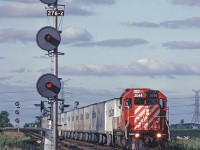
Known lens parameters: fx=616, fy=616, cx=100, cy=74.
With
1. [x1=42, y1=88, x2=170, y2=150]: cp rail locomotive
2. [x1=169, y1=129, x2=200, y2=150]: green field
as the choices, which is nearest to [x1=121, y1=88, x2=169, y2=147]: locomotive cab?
[x1=42, y1=88, x2=170, y2=150]: cp rail locomotive

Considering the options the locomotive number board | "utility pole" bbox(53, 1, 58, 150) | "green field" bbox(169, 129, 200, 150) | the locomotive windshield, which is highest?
the locomotive number board

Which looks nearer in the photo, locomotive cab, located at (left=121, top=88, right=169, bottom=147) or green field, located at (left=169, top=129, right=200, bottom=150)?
locomotive cab, located at (left=121, top=88, right=169, bottom=147)

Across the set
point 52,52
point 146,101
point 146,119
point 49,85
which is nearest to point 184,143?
point 146,119

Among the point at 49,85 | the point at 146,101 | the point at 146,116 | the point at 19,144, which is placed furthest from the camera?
the point at 19,144

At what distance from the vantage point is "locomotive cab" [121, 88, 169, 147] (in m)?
35.7

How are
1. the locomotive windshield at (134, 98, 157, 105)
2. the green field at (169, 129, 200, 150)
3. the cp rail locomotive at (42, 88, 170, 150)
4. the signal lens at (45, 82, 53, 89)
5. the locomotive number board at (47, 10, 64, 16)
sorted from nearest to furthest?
the signal lens at (45, 82, 53, 89)
the locomotive number board at (47, 10, 64, 16)
the cp rail locomotive at (42, 88, 170, 150)
the locomotive windshield at (134, 98, 157, 105)
the green field at (169, 129, 200, 150)

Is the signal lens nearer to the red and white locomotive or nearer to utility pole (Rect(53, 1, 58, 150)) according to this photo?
utility pole (Rect(53, 1, 58, 150))

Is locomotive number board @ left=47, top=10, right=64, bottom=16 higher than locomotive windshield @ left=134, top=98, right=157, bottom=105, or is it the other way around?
locomotive number board @ left=47, top=10, right=64, bottom=16

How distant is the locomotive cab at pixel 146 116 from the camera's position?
117ft

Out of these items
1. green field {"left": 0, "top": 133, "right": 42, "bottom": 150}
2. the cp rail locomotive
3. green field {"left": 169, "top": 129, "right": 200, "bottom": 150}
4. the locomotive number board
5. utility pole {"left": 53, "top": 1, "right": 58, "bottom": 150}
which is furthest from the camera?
green field {"left": 169, "top": 129, "right": 200, "bottom": 150}

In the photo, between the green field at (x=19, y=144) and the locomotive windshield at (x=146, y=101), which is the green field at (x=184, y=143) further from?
the green field at (x=19, y=144)

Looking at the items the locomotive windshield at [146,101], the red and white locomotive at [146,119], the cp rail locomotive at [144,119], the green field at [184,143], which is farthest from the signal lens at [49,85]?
the green field at [184,143]

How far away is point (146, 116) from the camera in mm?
36062

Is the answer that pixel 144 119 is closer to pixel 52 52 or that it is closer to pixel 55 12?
pixel 52 52
